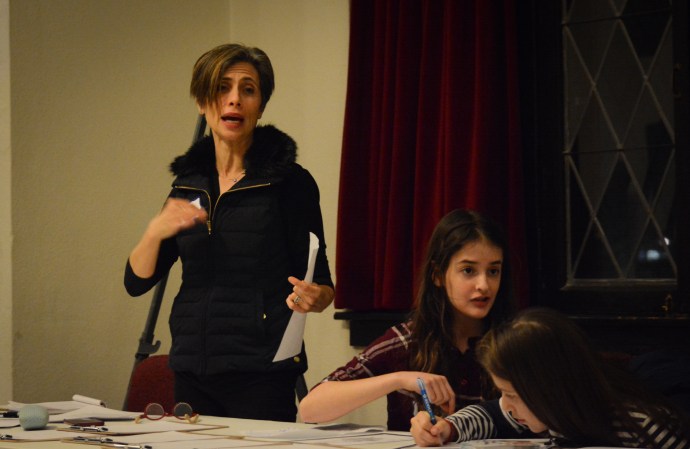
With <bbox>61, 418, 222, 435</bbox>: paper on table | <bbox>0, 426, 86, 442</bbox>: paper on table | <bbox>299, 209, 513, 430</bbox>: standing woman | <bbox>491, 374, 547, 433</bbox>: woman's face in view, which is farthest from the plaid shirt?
<bbox>0, 426, 86, 442</bbox>: paper on table

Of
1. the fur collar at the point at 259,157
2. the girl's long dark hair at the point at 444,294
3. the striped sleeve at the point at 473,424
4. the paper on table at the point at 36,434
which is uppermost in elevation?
the fur collar at the point at 259,157

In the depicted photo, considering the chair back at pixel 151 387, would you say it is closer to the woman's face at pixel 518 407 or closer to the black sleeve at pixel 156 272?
the black sleeve at pixel 156 272

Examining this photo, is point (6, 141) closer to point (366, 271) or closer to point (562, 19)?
point (366, 271)

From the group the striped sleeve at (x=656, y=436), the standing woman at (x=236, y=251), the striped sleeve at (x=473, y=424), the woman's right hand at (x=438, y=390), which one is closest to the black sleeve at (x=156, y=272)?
the standing woman at (x=236, y=251)

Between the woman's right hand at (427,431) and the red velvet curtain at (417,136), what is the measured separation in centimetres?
144

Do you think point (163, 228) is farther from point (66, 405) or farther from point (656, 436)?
point (656, 436)

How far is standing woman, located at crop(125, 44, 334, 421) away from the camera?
84.1 inches

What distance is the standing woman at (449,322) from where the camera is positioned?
207 cm

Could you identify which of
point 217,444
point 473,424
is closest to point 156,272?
point 217,444

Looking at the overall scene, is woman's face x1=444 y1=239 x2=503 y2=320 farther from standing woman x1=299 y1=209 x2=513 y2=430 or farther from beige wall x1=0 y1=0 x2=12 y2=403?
beige wall x1=0 y1=0 x2=12 y2=403

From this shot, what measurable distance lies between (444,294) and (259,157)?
566mm

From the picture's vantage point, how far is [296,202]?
7.44 ft

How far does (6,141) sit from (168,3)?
38.6 inches

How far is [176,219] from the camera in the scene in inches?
89.0
